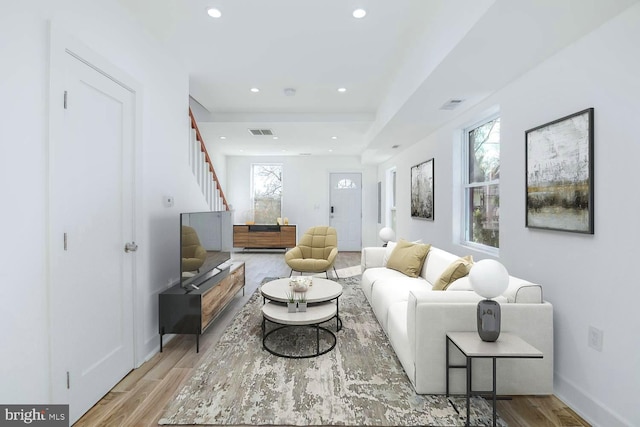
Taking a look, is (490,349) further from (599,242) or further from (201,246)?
(201,246)

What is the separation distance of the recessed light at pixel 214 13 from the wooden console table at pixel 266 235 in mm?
5871

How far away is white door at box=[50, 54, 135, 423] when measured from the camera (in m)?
1.79

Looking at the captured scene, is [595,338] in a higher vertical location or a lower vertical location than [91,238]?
lower

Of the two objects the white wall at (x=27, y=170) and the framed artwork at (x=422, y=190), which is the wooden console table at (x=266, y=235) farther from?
the white wall at (x=27, y=170)

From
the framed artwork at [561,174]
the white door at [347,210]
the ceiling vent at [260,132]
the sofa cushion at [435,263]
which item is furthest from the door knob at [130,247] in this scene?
the white door at [347,210]

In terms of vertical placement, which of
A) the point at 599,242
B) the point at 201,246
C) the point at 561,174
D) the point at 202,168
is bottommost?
the point at 201,246

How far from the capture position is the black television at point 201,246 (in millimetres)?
2799

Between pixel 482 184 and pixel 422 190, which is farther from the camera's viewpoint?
pixel 422 190

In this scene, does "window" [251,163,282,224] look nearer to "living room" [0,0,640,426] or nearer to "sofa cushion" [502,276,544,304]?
"living room" [0,0,640,426]

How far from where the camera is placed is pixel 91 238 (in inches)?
81.0

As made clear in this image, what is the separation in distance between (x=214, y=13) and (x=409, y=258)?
9.88 feet

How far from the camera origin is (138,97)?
8.29ft

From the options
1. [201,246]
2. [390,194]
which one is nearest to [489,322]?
[201,246]

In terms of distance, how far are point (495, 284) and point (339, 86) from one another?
3006 millimetres
